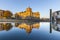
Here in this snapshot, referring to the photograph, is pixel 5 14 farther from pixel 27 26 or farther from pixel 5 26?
pixel 27 26

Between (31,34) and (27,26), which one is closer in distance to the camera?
(31,34)

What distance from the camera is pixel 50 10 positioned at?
2832 millimetres

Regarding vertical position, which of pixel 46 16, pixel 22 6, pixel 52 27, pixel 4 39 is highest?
pixel 22 6

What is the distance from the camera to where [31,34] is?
2.56 meters

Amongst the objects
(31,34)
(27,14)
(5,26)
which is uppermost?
(27,14)

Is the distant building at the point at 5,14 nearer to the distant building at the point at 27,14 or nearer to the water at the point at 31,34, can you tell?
the distant building at the point at 27,14

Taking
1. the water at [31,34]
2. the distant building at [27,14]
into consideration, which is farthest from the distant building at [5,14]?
the water at [31,34]

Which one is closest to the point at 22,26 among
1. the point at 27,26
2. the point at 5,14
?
the point at 27,26

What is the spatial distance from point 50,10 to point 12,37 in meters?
0.89

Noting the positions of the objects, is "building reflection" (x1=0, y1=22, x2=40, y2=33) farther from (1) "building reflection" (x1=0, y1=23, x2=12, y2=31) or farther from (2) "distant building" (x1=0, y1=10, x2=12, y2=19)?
(2) "distant building" (x1=0, y1=10, x2=12, y2=19)

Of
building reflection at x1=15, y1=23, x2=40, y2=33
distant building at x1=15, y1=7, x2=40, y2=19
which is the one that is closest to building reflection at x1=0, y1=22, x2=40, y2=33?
building reflection at x1=15, y1=23, x2=40, y2=33

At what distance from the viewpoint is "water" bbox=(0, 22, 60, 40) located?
2488 millimetres

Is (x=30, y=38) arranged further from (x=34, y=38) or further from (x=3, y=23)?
(x=3, y=23)

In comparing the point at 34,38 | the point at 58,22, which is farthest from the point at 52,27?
the point at 34,38
